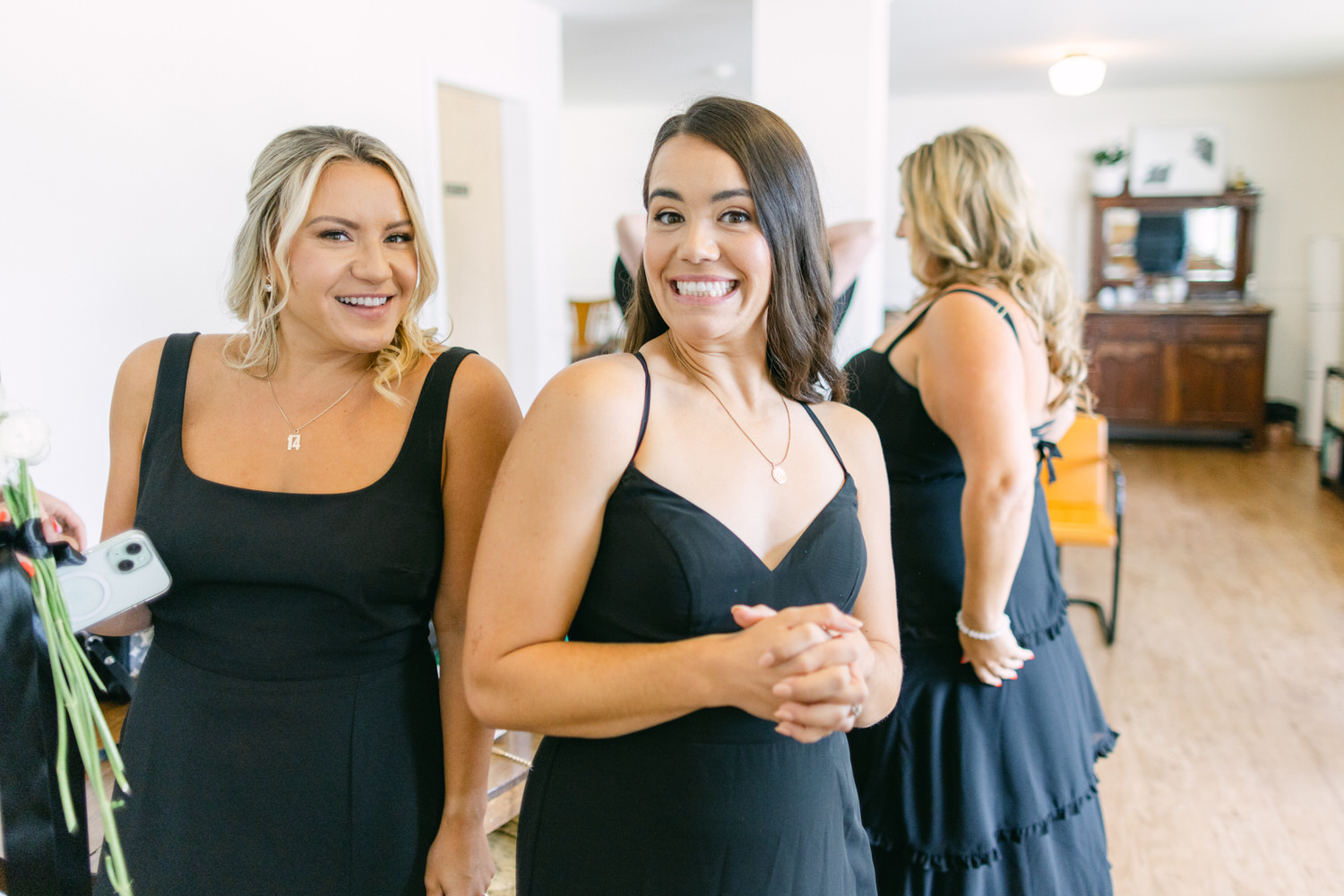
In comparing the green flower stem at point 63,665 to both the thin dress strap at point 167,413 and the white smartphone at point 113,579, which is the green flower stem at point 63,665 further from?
the thin dress strap at point 167,413

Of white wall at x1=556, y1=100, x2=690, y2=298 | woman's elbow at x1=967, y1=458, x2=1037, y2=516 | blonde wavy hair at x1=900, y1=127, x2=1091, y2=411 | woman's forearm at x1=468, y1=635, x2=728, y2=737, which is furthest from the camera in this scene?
white wall at x1=556, y1=100, x2=690, y2=298

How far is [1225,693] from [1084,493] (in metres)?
0.95

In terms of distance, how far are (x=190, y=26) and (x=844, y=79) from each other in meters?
2.86

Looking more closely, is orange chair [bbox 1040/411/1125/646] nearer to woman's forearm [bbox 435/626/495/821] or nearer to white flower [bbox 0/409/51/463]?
woman's forearm [bbox 435/626/495/821]

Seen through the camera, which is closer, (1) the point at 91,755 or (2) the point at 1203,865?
(1) the point at 91,755

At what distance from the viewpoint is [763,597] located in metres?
1.09

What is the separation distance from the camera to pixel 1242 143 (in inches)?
340

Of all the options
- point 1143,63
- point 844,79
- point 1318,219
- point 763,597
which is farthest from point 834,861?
point 1318,219

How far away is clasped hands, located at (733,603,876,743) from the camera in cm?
92

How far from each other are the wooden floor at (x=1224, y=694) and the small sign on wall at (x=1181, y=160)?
129 inches

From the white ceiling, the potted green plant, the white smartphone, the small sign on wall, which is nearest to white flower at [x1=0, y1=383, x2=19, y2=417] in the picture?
the white smartphone

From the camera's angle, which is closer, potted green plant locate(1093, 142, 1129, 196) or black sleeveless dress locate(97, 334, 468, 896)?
black sleeveless dress locate(97, 334, 468, 896)

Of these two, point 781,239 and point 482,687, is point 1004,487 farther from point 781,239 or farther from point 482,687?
point 482,687

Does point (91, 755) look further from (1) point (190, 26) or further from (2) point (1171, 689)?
(2) point (1171, 689)
